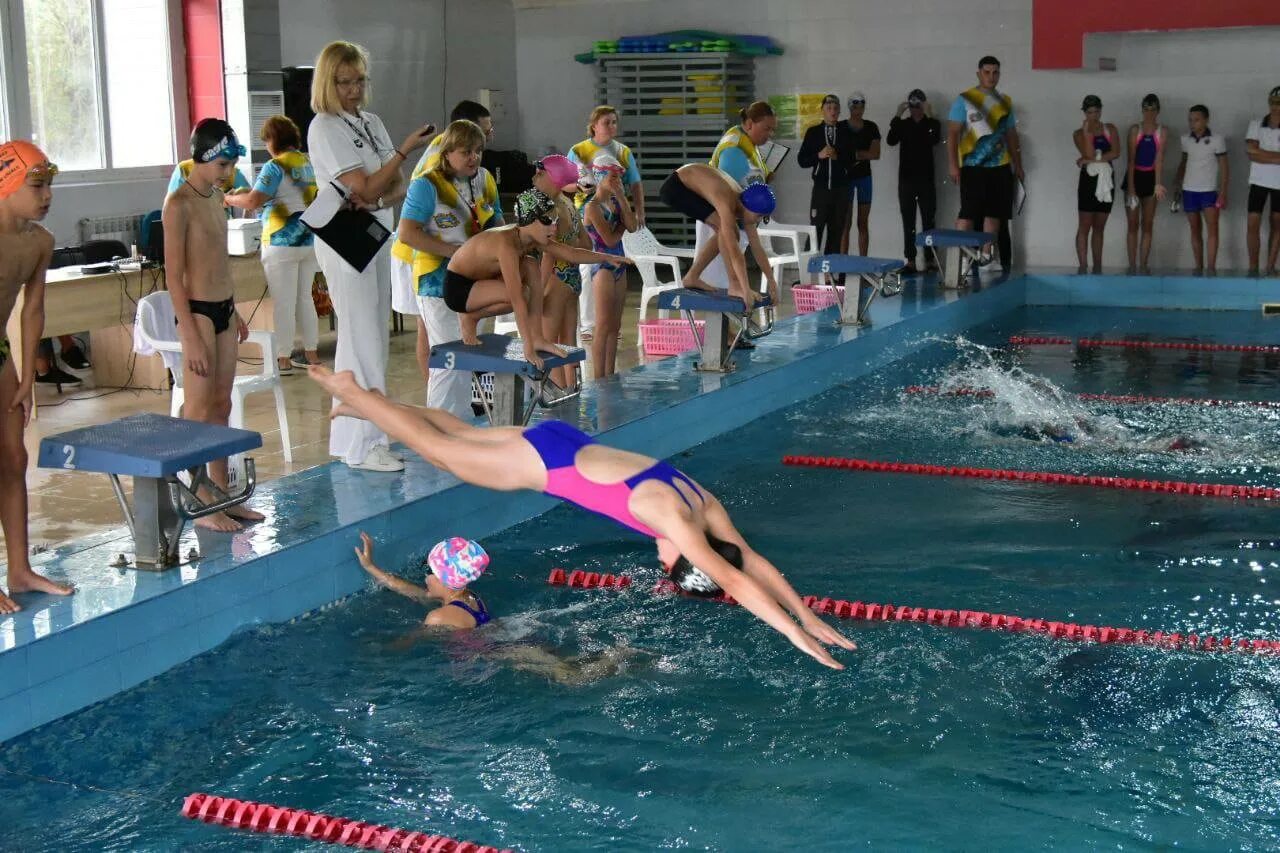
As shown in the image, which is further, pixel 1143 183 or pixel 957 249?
pixel 1143 183

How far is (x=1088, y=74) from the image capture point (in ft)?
43.5

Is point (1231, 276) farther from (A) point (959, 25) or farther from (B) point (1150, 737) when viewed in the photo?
(B) point (1150, 737)

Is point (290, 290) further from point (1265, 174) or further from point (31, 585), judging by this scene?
point (1265, 174)

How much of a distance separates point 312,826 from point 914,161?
10.9 metres

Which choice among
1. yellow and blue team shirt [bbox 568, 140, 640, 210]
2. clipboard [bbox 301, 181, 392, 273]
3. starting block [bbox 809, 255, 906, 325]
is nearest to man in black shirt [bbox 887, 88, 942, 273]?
starting block [bbox 809, 255, 906, 325]

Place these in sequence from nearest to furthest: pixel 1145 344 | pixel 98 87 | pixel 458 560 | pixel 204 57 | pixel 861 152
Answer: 1. pixel 458 560
2. pixel 1145 344
3. pixel 98 87
4. pixel 204 57
5. pixel 861 152

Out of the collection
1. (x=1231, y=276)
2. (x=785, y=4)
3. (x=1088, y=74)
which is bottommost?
(x=1231, y=276)

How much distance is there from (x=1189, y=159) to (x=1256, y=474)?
692cm

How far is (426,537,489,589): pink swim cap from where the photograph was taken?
14.2 ft

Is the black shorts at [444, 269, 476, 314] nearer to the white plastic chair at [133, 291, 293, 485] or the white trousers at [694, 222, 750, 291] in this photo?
the white plastic chair at [133, 291, 293, 485]

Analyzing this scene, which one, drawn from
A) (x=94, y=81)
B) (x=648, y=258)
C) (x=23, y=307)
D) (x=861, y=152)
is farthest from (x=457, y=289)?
(x=861, y=152)

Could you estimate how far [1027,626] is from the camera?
4508mm

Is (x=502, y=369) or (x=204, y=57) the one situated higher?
(x=204, y=57)

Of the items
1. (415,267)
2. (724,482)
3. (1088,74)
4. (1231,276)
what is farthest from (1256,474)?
(1088,74)
